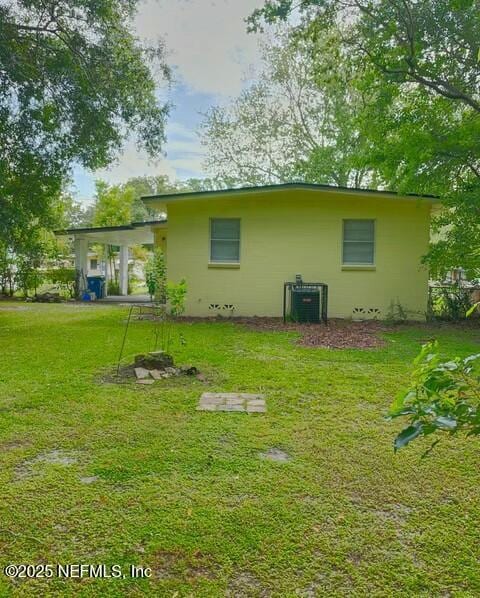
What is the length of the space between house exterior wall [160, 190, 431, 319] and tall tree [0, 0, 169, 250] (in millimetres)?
2420

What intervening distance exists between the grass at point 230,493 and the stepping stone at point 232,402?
0.12 meters

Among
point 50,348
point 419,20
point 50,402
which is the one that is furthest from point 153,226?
point 50,402

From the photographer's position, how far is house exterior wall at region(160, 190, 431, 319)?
9727 millimetres

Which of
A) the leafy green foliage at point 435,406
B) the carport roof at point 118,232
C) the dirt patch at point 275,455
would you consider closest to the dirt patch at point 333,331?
the dirt patch at point 275,455

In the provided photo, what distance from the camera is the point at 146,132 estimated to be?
9.70 m

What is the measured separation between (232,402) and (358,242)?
701cm

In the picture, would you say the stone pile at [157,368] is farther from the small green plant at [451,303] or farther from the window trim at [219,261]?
the small green plant at [451,303]

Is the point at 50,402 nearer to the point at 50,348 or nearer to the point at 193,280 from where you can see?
the point at 50,348

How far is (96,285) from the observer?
15.8m

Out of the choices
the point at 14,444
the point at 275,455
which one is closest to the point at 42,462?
the point at 14,444

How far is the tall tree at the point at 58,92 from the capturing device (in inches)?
317

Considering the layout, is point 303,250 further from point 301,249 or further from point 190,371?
point 190,371

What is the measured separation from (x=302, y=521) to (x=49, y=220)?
31.2 ft

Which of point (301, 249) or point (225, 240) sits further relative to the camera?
point (225, 240)
